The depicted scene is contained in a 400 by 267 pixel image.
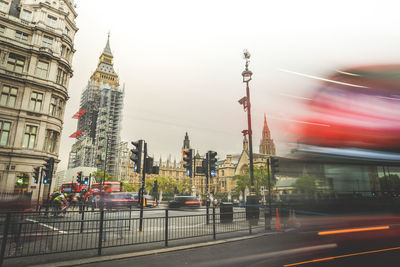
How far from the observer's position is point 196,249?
→ 264 inches

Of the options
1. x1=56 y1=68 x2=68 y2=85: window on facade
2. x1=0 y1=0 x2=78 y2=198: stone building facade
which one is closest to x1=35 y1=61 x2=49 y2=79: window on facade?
x1=0 y1=0 x2=78 y2=198: stone building facade

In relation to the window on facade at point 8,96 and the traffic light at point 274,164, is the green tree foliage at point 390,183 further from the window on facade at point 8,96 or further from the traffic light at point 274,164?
the window on facade at point 8,96

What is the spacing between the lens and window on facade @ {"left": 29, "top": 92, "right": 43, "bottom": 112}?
939 inches

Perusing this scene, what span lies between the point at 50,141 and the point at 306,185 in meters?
26.6

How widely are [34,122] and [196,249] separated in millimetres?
25014

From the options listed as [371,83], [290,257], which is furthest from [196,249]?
Answer: [371,83]

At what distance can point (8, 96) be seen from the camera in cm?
2266

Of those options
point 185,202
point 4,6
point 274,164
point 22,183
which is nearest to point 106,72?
point 4,6

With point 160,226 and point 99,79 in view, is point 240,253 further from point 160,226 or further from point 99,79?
point 99,79

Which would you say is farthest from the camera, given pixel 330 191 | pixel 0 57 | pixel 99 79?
pixel 99 79

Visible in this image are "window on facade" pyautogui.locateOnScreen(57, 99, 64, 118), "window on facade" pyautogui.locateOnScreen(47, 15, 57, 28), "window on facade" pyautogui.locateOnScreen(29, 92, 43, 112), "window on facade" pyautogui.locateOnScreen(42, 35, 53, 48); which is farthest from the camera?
"window on facade" pyautogui.locateOnScreen(47, 15, 57, 28)

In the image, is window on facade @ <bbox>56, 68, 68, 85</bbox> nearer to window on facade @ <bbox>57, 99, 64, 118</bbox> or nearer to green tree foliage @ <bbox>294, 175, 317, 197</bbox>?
window on facade @ <bbox>57, 99, 64, 118</bbox>

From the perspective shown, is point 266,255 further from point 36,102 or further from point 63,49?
point 63,49

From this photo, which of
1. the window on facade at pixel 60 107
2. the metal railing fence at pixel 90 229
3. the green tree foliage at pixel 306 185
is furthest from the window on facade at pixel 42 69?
the green tree foliage at pixel 306 185
